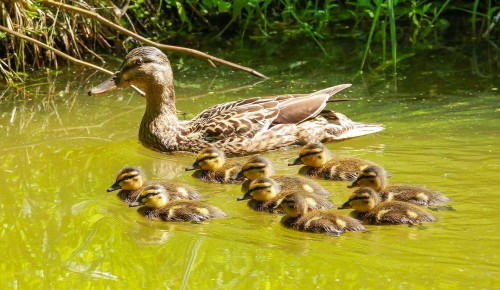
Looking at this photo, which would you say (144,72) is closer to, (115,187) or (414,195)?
(115,187)

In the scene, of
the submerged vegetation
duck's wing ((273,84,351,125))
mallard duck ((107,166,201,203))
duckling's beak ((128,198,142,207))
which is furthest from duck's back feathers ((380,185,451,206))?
the submerged vegetation

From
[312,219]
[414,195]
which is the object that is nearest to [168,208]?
[312,219]

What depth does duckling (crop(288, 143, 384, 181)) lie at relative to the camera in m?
5.76

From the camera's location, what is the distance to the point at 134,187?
18.0ft

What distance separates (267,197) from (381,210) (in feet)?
2.08

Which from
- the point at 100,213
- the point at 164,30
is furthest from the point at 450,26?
the point at 100,213

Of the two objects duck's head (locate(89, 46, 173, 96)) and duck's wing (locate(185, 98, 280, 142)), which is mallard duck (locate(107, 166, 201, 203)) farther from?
duck's head (locate(89, 46, 173, 96))

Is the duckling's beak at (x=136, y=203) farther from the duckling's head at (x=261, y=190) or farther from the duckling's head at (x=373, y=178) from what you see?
the duckling's head at (x=373, y=178)

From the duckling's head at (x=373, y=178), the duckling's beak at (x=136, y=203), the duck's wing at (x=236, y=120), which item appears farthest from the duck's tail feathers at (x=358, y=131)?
the duckling's beak at (x=136, y=203)

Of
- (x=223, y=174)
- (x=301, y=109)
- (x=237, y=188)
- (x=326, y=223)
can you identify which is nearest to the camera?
(x=326, y=223)

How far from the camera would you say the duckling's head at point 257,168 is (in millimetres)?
5629

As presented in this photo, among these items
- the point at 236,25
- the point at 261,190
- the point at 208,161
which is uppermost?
the point at 261,190

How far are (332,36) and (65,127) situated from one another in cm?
367

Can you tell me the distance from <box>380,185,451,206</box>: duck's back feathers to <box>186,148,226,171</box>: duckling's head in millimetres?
1101
